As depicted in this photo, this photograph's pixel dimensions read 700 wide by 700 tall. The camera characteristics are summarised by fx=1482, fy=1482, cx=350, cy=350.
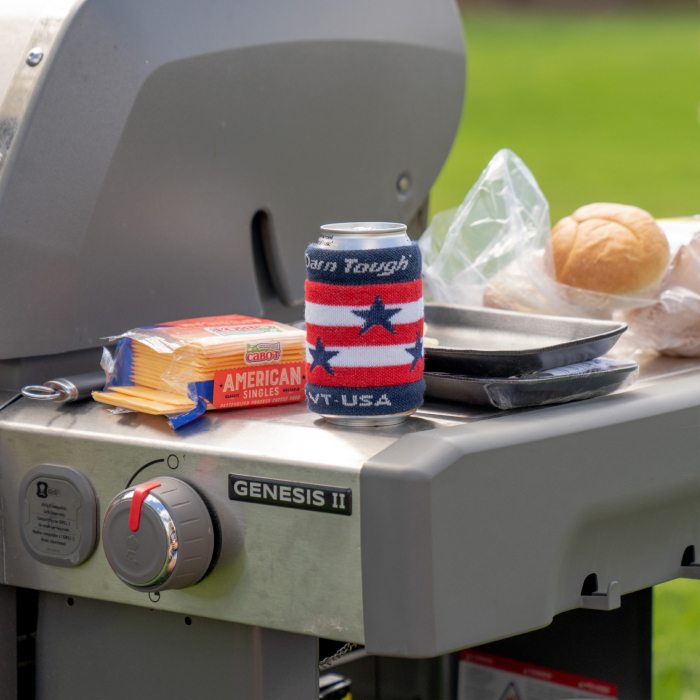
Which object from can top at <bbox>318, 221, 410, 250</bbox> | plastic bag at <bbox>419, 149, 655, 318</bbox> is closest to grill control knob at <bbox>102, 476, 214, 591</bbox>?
can top at <bbox>318, 221, 410, 250</bbox>

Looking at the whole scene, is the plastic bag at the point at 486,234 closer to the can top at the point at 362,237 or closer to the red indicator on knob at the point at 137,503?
the can top at the point at 362,237

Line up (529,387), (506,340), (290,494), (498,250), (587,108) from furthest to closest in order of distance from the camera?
(587,108) → (498,250) → (506,340) → (529,387) → (290,494)

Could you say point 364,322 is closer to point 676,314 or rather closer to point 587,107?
point 676,314

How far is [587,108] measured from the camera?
1592cm

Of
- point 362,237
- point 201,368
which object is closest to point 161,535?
point 201,368

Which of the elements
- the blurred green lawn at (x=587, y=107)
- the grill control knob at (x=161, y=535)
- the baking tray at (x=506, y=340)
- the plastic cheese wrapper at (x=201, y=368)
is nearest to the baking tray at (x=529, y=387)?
the baking tray at (x=506, y=340)

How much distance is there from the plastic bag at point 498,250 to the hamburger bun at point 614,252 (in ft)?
0.10

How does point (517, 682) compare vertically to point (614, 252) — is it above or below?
below

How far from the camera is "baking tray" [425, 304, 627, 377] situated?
1492 millimetres

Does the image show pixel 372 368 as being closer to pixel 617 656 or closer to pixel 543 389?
pixel 543 389

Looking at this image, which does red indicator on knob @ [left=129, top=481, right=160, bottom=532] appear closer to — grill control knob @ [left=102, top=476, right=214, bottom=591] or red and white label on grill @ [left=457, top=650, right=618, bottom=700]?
grill control knob @ [left=102, top=476, right=214, bottom=591]

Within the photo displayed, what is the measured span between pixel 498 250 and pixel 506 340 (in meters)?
0.26

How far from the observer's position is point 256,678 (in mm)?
1471

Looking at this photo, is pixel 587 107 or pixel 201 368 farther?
pixel 587 107
